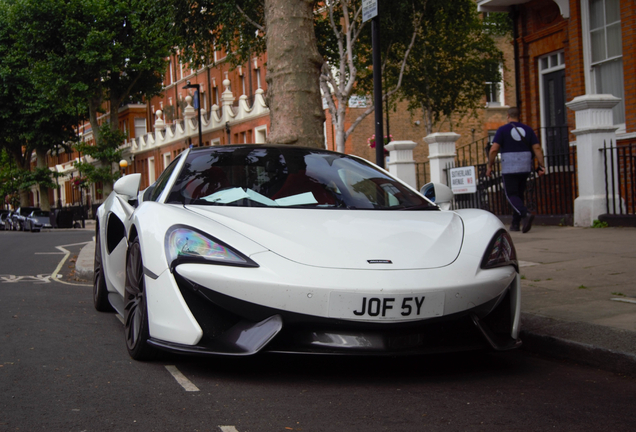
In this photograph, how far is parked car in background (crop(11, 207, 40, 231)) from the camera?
5028 centimetres

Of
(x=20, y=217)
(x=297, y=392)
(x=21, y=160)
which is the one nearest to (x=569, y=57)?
(x=297, y=392)

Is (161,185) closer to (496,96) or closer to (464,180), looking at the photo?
(464,180)

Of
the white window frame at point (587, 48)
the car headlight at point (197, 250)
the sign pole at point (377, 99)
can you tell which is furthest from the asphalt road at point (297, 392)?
the white window frame at point (587, 48)

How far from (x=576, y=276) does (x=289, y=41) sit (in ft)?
14.6

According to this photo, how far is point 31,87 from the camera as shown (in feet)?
168

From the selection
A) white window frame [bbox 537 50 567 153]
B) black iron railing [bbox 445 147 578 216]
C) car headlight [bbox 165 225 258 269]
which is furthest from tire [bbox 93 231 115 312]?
white window frame [bbox 537 50 567 153]

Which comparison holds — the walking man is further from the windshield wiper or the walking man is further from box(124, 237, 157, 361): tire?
box(124, 237, 157, 361): tire

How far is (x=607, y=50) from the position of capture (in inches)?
619

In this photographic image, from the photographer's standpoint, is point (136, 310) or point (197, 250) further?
point (136, 310)

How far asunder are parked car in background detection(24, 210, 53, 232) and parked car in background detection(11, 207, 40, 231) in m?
1.11

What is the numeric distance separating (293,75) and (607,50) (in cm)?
876

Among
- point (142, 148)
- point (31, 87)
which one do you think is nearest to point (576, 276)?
point (31, 87)

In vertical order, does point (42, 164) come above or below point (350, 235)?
above

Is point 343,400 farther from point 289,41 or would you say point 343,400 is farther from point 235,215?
point 289,41
